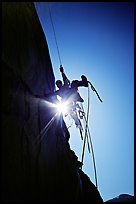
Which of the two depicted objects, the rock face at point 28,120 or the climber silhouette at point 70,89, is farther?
the climber silhouette at point 70,89

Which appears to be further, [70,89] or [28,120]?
[70,89]

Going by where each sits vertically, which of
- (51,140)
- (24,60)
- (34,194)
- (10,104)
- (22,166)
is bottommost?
(34,194)

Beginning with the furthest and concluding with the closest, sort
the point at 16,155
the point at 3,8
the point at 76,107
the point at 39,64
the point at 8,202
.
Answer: the point at 76,107 < the point at 39,64 < the point at 3,8 < the point at 16,155 < the point at 8,202

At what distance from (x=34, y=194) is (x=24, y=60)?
145 inches

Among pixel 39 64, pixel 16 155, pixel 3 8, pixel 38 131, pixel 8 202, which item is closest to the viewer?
pixel 8 202

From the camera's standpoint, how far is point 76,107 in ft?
30.3

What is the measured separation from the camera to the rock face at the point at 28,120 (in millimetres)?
4586

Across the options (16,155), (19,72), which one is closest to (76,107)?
(19,72)

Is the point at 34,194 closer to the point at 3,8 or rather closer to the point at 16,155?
the point at 16,155

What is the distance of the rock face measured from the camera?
459 centimetres

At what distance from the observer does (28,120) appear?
5.59m

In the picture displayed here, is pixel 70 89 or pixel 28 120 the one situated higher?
pixel 70 89

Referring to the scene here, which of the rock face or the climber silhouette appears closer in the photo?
the rock face

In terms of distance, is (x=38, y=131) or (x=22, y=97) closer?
(x=22, y=97)
